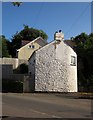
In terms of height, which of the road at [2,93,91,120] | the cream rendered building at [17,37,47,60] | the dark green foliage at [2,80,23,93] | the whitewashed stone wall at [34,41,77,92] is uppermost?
the cream rendered building at [17,37,47,60]

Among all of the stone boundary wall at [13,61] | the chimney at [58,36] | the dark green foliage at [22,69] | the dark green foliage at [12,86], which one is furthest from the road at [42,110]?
the stone boundary wall at [13,61]

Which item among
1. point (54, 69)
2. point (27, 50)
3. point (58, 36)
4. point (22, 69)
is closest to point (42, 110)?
point (54, 69)

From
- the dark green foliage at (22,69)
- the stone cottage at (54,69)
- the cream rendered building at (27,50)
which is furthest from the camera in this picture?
the cream rendered building at (27,50)

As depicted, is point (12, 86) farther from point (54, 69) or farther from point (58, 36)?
point (58, 36)

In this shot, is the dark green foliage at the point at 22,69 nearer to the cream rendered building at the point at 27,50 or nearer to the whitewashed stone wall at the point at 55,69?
the cream rendered building at the point at 27,50

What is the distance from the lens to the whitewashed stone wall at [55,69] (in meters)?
47.2

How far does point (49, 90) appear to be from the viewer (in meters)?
47.1

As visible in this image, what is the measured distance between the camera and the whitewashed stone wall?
4719 centimetres

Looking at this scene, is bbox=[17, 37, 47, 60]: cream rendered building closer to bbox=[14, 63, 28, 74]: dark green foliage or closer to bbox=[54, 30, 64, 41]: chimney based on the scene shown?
bbox=[14, 63, 28, 74]: dark green foliage

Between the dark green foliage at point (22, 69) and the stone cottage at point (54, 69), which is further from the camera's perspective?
the dark green foliage at point (22, 69)

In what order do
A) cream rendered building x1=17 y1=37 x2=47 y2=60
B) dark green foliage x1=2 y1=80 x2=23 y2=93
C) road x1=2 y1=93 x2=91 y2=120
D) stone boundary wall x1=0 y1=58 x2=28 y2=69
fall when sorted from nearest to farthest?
1. road x1=2 y1=93 x2=91 y2=120
2. dark green foliage x1=2 y1=80 x2=23 y2=93
3. stone boundary wall x1=0 y1=58 x2=28 y2=69
4. cream rendered building x1=17 y1=37 x2=47 y2=60

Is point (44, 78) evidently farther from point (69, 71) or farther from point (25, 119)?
point (25, 119)

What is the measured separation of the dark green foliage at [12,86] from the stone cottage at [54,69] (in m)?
1.85

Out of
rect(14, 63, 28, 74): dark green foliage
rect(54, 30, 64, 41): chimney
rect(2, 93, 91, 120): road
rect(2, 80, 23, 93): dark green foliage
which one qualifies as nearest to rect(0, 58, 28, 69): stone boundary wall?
rect(14, 63, 28, 74): dark green foliage
